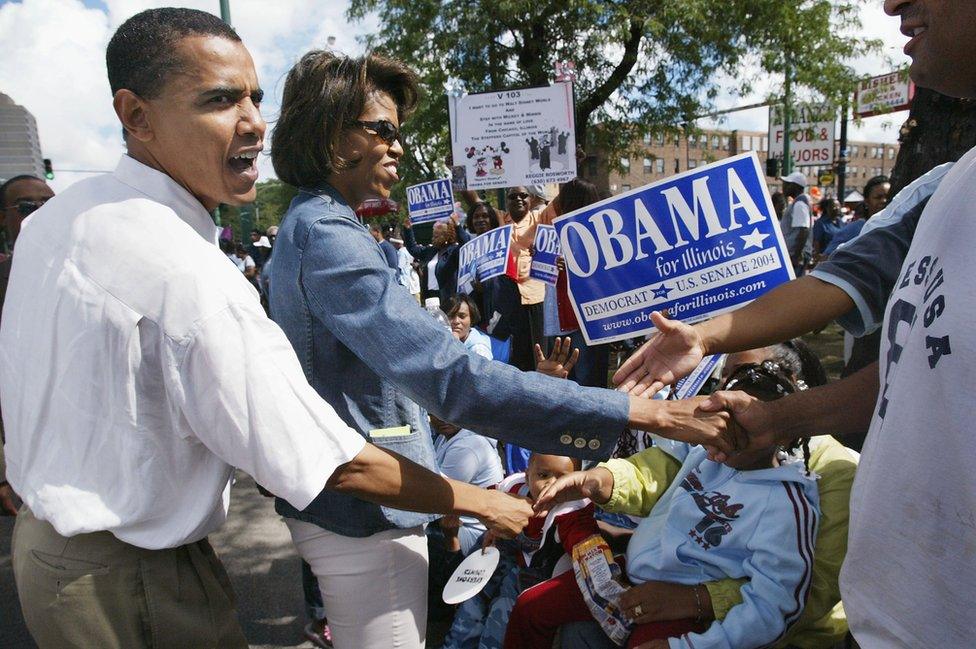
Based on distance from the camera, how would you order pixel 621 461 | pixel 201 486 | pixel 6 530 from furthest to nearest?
pixel 6 530 → pixel 621 461 → pixel 201 486

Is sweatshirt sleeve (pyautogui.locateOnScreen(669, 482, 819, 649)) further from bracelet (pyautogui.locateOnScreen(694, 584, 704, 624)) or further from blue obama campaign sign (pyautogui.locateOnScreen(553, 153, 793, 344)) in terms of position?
blue obama campaign sign (pyautogui.locateOnScreen(553, 153, 793, 344))

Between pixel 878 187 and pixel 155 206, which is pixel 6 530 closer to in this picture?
pixel 155 206

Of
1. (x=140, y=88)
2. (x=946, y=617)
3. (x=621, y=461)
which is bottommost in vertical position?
(x=621, y=461)

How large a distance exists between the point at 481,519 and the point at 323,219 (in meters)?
0.80

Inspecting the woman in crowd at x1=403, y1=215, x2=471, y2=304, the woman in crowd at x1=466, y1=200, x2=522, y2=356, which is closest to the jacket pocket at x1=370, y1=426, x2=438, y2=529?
the woman in crowd at x1=466, y1=200, x2=522, y2=356

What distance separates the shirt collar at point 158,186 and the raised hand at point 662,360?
4.61ft

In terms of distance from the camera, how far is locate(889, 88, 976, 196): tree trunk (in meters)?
3.31

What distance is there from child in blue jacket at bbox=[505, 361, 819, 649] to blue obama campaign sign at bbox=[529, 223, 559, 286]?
7.75ft

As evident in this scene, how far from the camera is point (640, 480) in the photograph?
2389 mm

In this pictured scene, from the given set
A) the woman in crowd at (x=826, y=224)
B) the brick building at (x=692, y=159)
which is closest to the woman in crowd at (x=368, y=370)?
the woman in crowd at (x=826, y=224)

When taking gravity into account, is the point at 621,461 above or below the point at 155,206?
below

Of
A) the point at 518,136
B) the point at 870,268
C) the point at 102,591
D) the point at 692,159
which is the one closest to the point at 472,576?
the point at 102,591

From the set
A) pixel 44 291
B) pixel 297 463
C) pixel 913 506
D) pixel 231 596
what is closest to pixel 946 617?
pixel 913 506

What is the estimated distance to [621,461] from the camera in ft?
7.85
